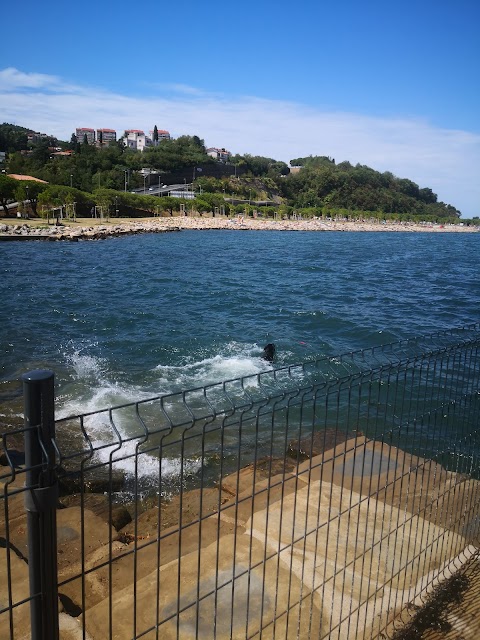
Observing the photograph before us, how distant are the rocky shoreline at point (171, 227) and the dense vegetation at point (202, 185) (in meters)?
4.62

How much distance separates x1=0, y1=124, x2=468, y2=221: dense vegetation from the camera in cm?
8475

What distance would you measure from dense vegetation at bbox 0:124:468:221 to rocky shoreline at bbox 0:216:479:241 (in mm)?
4623

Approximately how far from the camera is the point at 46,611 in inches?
81.4

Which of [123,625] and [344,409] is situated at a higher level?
[123,625]

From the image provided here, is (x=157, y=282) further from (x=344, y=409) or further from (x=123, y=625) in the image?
(x=123, y=625)

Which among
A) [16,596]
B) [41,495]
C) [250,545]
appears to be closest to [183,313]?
[16,596]

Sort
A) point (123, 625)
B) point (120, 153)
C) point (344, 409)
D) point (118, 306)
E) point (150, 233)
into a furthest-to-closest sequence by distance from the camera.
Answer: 1. point (120, 153)
2. point (150, 233)
3. point (118, 306)
4. point (344, 409)
5. point (123, 625)

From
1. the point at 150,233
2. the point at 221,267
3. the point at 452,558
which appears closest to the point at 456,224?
the point at 150,233

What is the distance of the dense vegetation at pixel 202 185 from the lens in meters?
84.8

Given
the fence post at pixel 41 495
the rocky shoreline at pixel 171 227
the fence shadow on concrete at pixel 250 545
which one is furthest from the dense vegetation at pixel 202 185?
the fence post at pixel 41 495

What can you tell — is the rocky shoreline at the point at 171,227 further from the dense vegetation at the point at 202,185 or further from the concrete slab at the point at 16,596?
the concrete slab at the point at 16,596

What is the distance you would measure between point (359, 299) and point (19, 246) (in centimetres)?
2949

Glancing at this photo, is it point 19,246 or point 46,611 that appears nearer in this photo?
point 46,611

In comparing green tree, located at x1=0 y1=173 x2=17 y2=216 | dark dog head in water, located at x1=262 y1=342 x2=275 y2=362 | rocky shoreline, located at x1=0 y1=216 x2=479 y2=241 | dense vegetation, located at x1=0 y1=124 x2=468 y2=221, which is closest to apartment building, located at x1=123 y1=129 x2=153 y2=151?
dense vegetation, located at x1=0 y1=124 x2=468 y2=221
